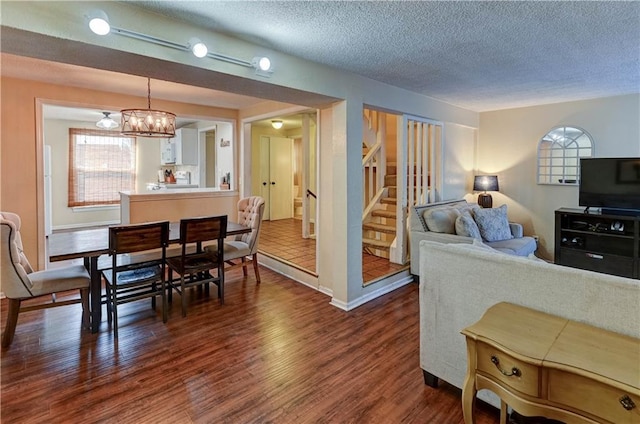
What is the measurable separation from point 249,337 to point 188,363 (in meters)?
Result: 0.53

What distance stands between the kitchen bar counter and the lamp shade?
382 centimetres

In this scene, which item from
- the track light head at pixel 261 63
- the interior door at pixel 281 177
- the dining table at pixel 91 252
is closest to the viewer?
the track light head at pixel 261 63

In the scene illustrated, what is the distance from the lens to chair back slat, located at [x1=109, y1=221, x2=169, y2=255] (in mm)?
2824

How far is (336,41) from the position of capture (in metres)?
2.54

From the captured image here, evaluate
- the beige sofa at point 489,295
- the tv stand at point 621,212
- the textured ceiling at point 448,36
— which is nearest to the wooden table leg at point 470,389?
the beige sofa at point 489,295

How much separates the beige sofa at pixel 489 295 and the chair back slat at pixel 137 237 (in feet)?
7.34

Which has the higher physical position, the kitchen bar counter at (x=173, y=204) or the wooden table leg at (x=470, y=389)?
the kitchen bar counter at (x=173, y=204)

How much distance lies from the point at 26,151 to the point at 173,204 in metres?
1.75

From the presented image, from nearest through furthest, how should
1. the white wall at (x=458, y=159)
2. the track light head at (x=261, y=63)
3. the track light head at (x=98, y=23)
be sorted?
the track light head at (x=98, y=23), the track light head at (x=261, y=63), the white wall at (x=458, y=159)

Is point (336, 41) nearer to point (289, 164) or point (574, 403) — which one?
point (574, 403)

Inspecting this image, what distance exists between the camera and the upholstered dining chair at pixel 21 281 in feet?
8.23

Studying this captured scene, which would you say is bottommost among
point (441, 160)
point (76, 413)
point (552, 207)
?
point (76, 413)

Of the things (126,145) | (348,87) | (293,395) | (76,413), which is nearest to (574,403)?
(293,395)

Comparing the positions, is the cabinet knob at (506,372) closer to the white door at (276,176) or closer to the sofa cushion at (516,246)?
Result: the sofa cushion at (516,246)
